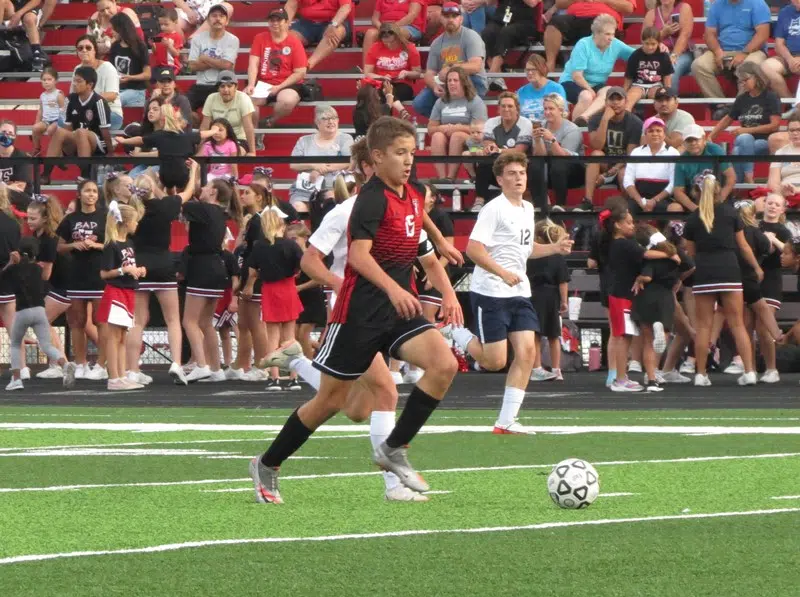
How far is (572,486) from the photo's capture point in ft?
23.6

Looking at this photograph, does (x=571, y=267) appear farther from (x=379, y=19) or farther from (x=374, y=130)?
(x=374, y=130)

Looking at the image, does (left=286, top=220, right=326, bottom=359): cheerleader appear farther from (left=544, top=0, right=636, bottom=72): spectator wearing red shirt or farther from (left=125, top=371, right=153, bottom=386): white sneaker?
(left=544, top=0, right=636, bottom=72): spectator wearing red shirt

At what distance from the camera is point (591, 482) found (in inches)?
285

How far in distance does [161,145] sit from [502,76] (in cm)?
498

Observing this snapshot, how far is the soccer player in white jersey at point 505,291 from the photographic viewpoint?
1169 cm

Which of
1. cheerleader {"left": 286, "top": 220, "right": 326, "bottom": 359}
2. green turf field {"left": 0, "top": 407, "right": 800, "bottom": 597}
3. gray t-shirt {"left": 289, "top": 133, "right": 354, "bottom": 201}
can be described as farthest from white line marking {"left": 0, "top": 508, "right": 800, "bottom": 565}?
gray t-shirt {"left": 289, "top": 133, "right": 354, "bottom": 201}

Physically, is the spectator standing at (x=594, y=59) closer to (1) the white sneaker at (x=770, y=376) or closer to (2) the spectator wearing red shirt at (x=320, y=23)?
(2) the spectator wearing red shirt at (x=320, y=23)

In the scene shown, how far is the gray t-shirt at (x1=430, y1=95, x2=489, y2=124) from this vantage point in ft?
66.0

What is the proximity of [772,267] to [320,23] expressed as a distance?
858cm

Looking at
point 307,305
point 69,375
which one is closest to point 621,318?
point 307,305

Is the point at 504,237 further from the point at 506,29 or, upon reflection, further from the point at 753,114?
the point at 506,29

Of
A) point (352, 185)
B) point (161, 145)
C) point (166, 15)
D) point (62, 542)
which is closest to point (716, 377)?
point (352, 185)

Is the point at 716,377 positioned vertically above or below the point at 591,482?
below

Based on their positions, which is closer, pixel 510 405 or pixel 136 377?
pixel 510 405
